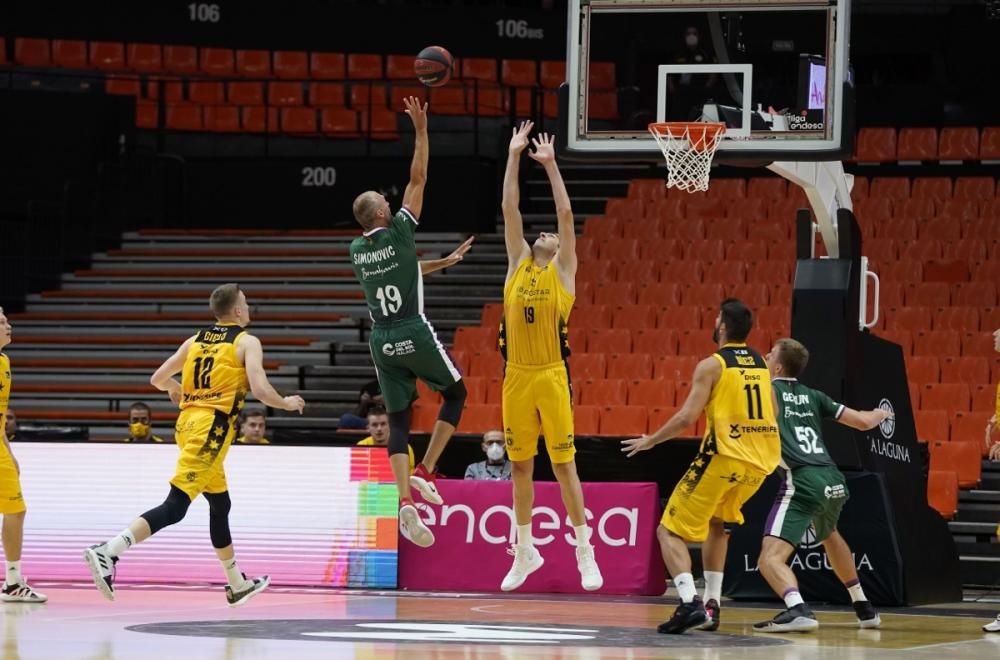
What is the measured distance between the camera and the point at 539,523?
14.3 m

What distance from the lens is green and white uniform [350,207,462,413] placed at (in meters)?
10.1

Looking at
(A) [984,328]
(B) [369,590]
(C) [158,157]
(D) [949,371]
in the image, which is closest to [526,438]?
(B) [369,590]

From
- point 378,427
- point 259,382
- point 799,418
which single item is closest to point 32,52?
point 378,427

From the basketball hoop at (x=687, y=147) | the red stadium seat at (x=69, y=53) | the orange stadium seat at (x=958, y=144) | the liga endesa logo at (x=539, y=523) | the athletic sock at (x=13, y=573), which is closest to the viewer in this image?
the basketball hoop at (x=687, y=147)

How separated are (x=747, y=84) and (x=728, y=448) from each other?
3.29m

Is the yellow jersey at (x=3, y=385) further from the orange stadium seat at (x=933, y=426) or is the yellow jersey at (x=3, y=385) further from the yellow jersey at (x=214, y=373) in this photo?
the orange stadium seat at (x=933, y=426)

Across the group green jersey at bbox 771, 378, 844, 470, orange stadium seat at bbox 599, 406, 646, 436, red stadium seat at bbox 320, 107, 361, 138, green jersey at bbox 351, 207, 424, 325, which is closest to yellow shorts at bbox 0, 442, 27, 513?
green jersey at bbox 351, 207, 424, 325

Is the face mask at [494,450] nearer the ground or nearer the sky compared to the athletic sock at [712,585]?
nearer the sky

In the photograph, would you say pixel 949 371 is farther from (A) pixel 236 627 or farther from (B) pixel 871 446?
(A) pixel 236 627

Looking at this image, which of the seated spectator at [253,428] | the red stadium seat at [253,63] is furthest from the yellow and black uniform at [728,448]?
the red stadium seat at [253,63]

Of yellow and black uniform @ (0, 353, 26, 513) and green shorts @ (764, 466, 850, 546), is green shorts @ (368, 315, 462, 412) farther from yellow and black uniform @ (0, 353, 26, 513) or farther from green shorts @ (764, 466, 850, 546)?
yellow and black uniform @ (0, 353, 26, 513)

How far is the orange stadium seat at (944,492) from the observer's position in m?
16.3

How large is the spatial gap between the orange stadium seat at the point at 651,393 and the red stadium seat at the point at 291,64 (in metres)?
11.2

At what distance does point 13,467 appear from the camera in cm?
1227
